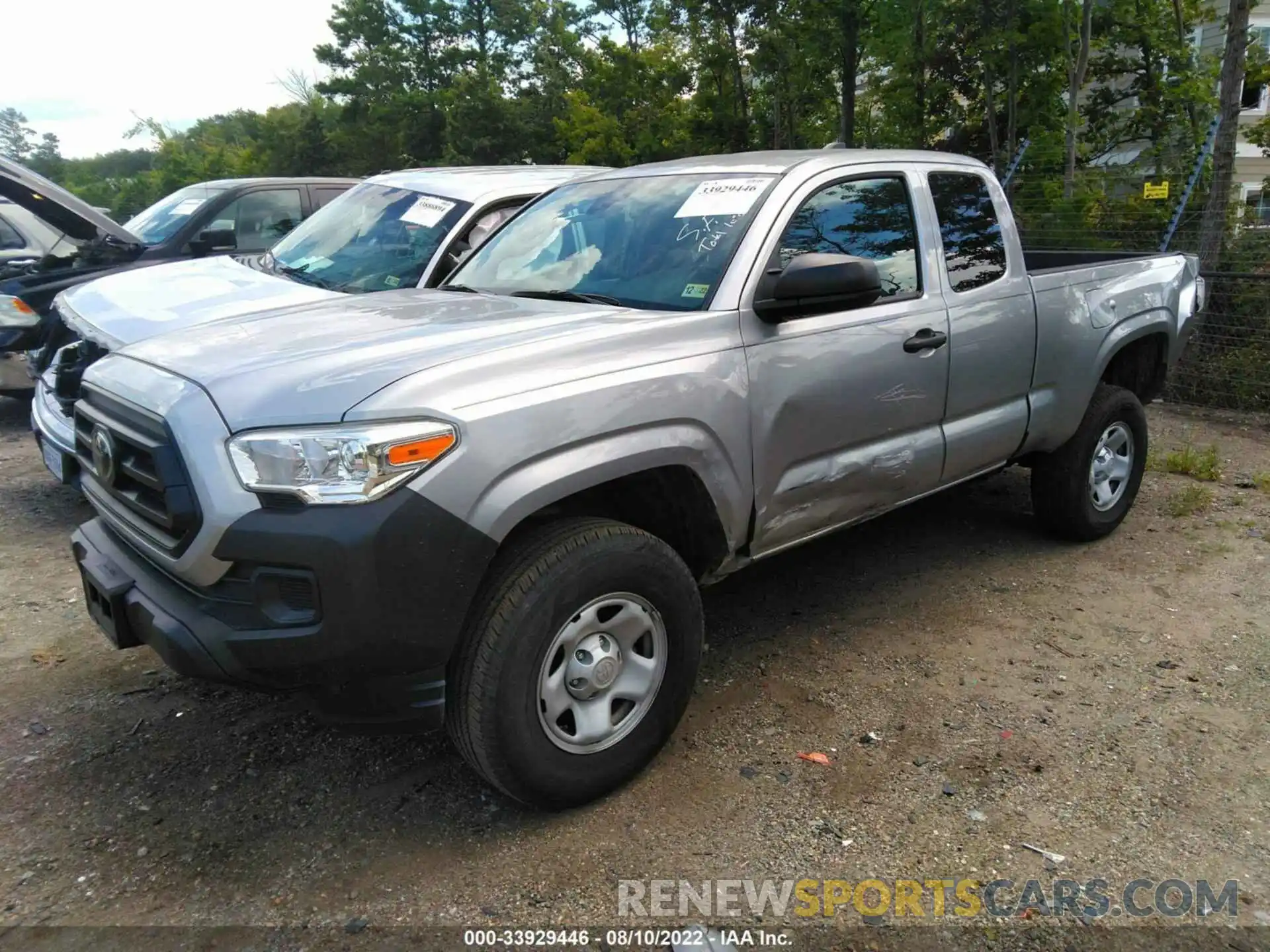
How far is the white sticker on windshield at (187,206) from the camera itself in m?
8.01

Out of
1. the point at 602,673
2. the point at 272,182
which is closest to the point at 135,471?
the point at 602,673

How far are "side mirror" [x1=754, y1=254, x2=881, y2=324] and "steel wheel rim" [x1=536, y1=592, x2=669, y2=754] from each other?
1.08m

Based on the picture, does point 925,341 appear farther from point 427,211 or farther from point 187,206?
point 187,206

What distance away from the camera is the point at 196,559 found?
245cm

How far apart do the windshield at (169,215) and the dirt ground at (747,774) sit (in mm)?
4192

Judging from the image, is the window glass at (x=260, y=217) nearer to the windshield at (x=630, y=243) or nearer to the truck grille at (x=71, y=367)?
the truck grille at (x=71, y=367)

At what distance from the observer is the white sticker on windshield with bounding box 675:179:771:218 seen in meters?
3.44

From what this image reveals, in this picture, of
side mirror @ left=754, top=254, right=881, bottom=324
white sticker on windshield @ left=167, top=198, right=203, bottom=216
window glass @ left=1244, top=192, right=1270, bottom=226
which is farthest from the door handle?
window glass @ left=1244, top=192, right=1270, bottom=226

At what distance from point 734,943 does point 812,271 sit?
1.97m

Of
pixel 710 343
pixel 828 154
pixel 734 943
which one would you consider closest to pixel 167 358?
pixel 710 343

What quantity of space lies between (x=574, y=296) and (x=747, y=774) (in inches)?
68.2

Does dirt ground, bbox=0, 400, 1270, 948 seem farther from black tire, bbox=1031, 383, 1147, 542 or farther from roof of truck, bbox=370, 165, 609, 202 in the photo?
roof of truck, bbox=370, 165, 609, 202

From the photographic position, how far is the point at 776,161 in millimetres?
3729

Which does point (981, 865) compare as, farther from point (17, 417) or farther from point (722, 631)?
point (17, 417)
